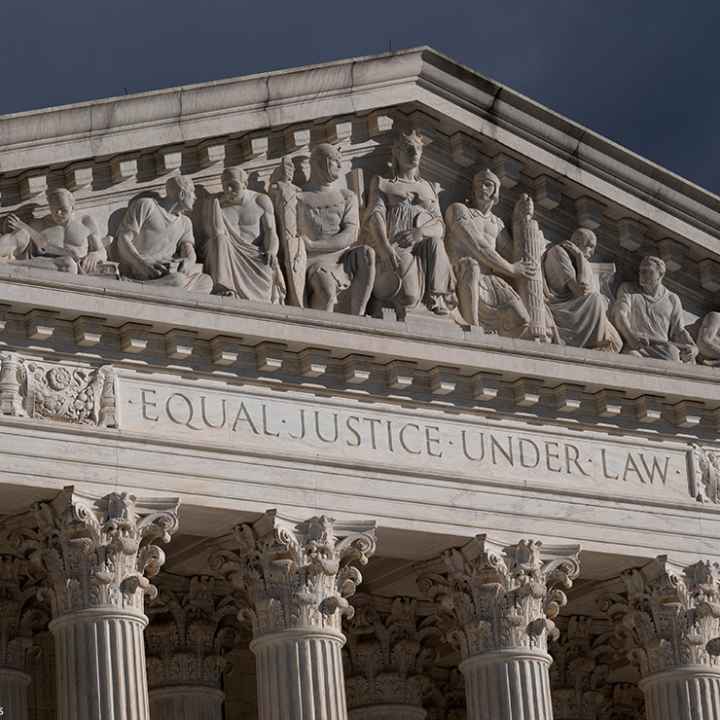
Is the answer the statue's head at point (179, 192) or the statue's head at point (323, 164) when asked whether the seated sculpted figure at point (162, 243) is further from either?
the statue's head at point (323, 164)

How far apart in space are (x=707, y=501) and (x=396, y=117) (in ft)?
27.2

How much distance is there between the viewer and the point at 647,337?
46.7 meters

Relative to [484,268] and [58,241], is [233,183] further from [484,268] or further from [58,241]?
[484,268]

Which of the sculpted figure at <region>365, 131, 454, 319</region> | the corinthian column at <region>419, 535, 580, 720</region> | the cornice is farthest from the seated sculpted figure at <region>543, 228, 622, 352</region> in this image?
the corinthian column at <region>419, 535, 580, 720</region>

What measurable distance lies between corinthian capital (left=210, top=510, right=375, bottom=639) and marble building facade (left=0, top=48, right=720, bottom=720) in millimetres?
48

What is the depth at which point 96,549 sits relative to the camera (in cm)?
4000

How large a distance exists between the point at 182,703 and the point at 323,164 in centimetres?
925

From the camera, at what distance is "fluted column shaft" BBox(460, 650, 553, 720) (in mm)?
43312

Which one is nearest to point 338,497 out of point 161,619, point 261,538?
point 261,538

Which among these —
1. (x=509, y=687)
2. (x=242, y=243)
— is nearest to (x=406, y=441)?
(x=242, y=243)

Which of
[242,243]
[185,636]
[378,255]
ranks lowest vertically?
[185,636]

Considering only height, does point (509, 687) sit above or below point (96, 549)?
below

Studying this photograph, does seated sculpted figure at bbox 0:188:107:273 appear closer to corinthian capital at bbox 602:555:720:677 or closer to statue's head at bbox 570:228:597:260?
statue's head at bbox 570:228:597:260

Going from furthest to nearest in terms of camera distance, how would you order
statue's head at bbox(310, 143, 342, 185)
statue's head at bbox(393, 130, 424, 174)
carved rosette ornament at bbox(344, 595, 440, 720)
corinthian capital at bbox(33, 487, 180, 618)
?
carved rosette ornament at bbox(344, 595, 440, 720)
statue's head at bbox(393, 130, 424, 174)
statue's head at bbox(310, 143, 342, 185)
corinthian capital at bbox(33, 487, 180, 618)
